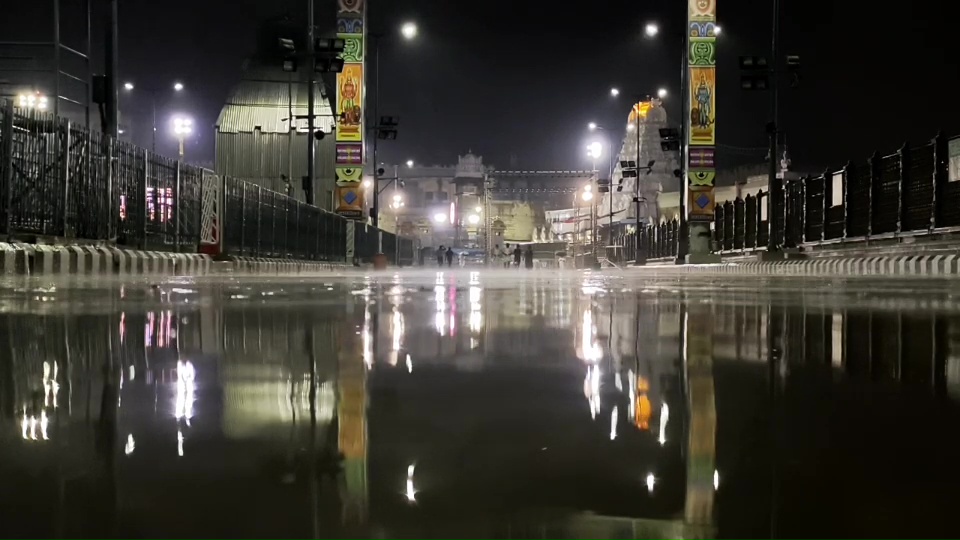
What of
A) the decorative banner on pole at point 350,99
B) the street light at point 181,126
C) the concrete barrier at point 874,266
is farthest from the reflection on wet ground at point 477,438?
the street light at point 181,126

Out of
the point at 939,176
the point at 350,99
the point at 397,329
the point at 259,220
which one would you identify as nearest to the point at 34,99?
the point at 259,220

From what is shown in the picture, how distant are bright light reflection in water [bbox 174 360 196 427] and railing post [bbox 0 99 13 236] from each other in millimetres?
8912

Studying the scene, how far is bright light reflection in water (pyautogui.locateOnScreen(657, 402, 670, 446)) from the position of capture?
133 centimetres

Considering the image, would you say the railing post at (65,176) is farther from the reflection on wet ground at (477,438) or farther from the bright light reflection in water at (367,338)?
the reflection on wet ground at (477,438)

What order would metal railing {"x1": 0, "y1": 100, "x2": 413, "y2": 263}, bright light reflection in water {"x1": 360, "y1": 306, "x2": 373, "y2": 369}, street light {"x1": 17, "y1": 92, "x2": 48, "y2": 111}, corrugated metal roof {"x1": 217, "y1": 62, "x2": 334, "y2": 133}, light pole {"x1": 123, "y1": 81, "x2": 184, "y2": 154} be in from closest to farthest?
1. bright light reflection in water {"x1": 360, "y1": 306, "x2": 373, "y2": 369}
2. metal railing {"x1": 0, "y1": 100, "x2": 413, "y2": 263}
3. street light {"x1": 17, "y1": 92, "x2": 48, "y2": 111}
4. light pole {"x1": 123, "y1": 81, "x2": 184, "y2": 154}
5. corrugated metal roof {"x1": 217, "y1": 62, "x2": 334, "y2": 133}

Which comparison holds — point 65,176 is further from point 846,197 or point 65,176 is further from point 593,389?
point 846,197

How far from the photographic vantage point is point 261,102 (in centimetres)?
4772

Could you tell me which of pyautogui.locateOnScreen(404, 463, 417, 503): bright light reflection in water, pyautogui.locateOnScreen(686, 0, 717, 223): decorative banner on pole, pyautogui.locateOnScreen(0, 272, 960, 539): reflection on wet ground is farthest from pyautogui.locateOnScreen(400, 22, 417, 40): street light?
pyautogui.locateOnScreen(404, 463, 417, 503): bright light reflection in water

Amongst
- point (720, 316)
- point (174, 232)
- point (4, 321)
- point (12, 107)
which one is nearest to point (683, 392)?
point (720, 316)

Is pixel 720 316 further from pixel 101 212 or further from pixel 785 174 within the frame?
pixel 785 174

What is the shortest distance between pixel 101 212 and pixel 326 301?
322 inches

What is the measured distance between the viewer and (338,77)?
Answer: 2688 cm

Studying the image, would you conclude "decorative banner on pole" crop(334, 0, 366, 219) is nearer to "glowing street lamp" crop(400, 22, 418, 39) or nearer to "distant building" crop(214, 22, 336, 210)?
"glowing street lamp" crop(400, 22, 418, 39)

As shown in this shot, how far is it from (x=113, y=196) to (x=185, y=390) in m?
11.6
